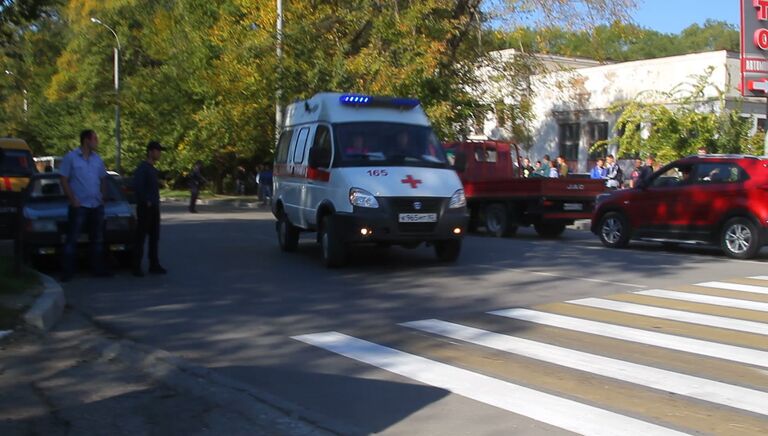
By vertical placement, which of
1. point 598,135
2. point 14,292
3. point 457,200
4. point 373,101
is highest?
point 598,135

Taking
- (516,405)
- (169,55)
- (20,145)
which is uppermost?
(169,55)

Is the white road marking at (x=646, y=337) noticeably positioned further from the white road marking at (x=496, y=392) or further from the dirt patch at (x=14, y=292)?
the dirt patch at (x=14, y=292)

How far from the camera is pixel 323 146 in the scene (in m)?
13.9

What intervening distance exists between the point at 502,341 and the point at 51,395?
3.90m

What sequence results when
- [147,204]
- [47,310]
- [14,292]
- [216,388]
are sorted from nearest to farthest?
[216,388] → [47,310] → [14,292] → [147,204]

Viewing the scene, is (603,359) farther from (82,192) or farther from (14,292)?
(82,192)

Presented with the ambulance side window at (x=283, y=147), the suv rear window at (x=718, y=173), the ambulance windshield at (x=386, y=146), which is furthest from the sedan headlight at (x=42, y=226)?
the suv rear window at (x=718, y=173)

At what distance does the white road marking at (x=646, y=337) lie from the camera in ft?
24.8

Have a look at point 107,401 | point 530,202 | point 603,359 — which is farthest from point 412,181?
point 107,401

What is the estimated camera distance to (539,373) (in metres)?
6.96

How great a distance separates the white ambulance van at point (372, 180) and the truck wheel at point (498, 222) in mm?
5978

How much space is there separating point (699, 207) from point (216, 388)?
11.6 metres

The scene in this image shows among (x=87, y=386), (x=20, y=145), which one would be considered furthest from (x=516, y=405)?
(x=20, y=145)

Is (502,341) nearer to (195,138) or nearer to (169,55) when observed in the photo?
(195,138)
